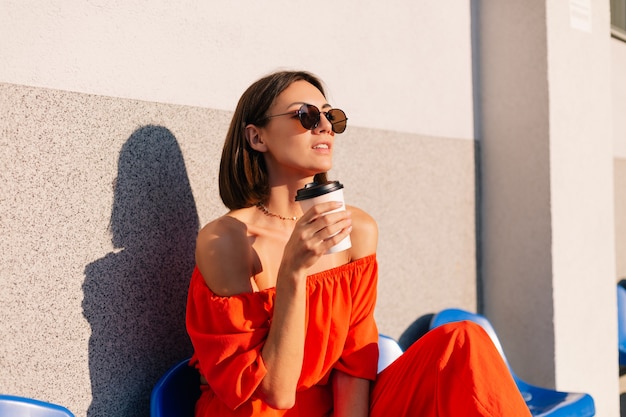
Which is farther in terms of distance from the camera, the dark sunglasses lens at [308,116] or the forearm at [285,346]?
the dark sunglasses lens at [308,116]

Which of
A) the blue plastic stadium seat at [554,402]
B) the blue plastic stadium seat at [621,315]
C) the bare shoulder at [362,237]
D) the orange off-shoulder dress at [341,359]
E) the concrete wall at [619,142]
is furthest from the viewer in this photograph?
the concrete wall at [619,142]

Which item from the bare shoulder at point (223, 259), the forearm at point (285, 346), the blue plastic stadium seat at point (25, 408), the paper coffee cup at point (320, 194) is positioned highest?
the paper coffee cup at point (320, 194)

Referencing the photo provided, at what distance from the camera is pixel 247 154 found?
6.73 feet

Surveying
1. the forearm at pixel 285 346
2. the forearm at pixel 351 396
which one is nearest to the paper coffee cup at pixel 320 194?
the forearm at pixel 285 346

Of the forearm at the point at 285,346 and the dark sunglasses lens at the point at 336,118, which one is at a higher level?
the dark sunglasses lens at the point at 336,118

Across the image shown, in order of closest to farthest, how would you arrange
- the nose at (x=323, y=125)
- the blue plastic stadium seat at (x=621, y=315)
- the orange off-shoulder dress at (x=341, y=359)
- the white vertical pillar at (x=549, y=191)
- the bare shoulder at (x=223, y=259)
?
the orange off-shoulder dress at (x=341, y=359) < the bare shoulder at (x=223, y=259) < the nose at (x=323, y=125) < the white vertical pillar at (x=549, y=191) < the blue plastic stadium seat at (x=621, y=315)

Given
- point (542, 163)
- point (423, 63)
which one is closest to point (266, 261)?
point (423, 63)

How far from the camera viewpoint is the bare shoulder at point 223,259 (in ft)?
6.04

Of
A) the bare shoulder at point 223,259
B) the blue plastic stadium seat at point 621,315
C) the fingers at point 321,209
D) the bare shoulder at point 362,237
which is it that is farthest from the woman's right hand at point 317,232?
the blue plastic stadium seat at point 621,315

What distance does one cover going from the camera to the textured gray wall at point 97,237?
6.07 ft

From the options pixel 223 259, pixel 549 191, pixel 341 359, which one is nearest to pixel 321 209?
pixel 223 259

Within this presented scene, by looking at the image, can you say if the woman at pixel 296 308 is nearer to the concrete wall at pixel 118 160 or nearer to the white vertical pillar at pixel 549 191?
the concrete wall at pixel 118 160

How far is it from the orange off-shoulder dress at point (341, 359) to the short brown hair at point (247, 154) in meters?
0.33

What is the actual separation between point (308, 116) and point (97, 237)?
0.83 m
